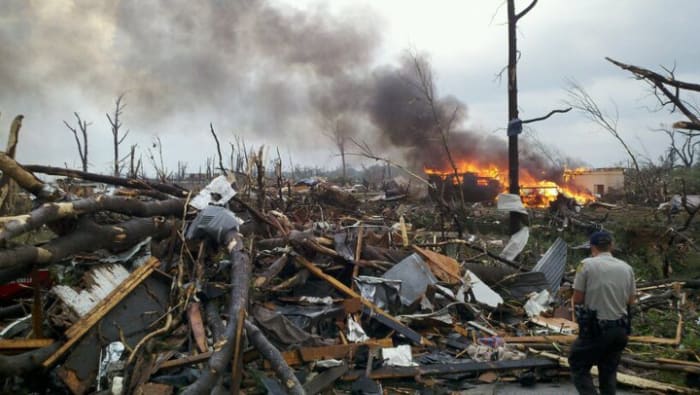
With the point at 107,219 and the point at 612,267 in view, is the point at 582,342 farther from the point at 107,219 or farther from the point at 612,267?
the point at 107,219

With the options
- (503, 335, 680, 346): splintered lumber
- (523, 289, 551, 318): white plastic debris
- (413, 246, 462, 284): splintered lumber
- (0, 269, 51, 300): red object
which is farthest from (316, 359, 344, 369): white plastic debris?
(0, 269, 51, 300): red object

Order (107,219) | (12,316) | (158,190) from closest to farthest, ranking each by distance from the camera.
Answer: (12,316), (107,219), (158,190)

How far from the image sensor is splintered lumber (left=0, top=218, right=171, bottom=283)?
436 cm

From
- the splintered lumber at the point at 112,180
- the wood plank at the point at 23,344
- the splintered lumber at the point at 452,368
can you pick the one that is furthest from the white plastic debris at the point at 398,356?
the splintered lumber at the point at 112,180

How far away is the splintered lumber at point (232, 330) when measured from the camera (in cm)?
385

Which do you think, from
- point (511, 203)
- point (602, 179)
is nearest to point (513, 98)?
point (511, 203)

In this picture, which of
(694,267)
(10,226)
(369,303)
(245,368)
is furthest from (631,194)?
(10,226)

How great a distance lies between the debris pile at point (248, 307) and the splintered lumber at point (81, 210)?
18 millimetres

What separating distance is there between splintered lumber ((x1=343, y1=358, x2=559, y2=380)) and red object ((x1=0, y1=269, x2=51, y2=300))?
152 inches

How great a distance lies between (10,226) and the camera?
4.07m

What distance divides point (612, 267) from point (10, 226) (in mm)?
5168

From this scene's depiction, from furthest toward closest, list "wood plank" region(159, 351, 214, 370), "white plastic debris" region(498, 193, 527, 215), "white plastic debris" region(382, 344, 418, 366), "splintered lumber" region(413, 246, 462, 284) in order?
"white plastic debris" region(498, 193, 527, 215), "splintered lumber" region(413, 246, 462, 284), "white plastic debris" region(382, 344, 418, 366), "wood plank" region(159, 351, 214, 370)

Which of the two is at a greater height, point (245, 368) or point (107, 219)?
point (107, 219)

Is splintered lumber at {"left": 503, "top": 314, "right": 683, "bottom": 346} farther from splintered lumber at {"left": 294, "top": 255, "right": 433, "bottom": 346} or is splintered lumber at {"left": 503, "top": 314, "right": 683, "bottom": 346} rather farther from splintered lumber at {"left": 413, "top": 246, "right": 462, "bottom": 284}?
splintered lumber at {"left": 413, "top": 246, "right": 462, "bottom": 284}
